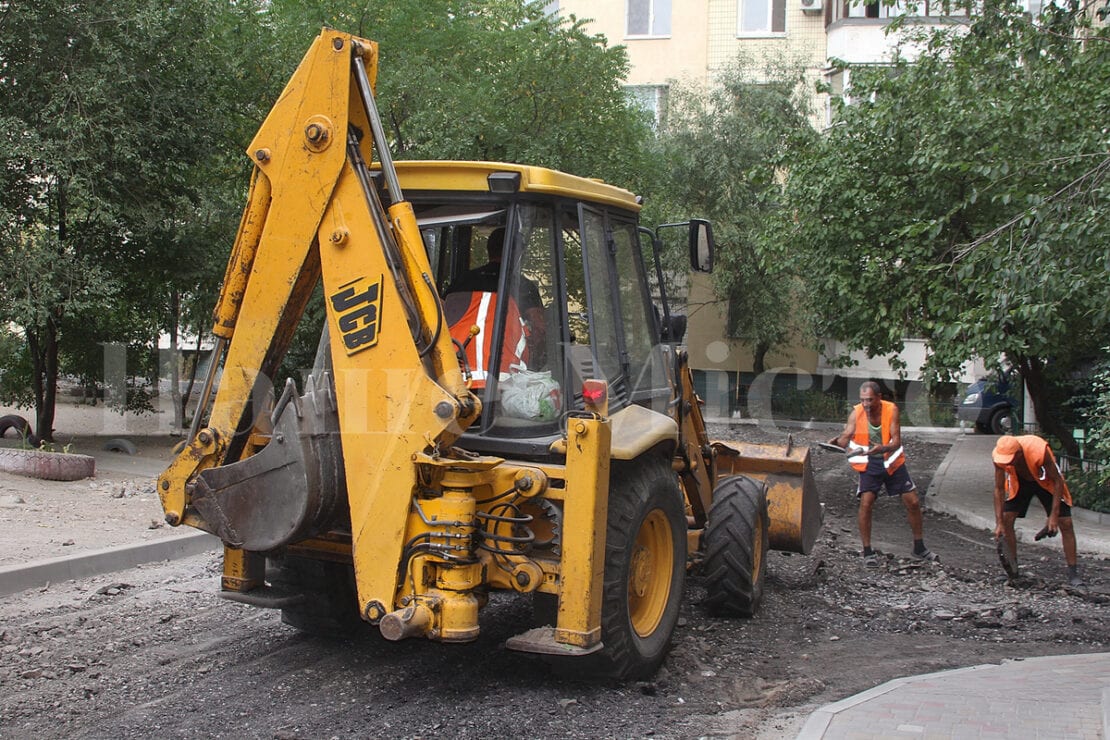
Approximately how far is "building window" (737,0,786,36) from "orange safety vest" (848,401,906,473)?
20055 millimetres

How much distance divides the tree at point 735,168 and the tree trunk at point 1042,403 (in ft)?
30.4

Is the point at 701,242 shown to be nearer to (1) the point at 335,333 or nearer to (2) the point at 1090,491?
(1) the point at 335,333

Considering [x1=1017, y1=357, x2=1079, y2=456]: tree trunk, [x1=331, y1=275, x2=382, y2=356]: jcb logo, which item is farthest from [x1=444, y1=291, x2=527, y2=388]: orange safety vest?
[x1=1017, y1=357, x2=1079, y2=456]: tree trunk

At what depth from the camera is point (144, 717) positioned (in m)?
4.93

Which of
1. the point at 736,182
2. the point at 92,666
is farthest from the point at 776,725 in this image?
the point at 736,182

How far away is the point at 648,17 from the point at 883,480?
21156 millimetres

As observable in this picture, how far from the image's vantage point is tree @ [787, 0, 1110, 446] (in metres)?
10.9

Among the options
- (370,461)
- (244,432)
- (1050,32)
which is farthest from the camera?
(1050,32)

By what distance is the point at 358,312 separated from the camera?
5.07 metres

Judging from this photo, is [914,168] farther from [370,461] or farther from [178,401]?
[178,401]

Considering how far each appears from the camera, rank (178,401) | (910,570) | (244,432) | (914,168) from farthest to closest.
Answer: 1. (178,401)
2. (914,168)
3. (910,570)
4. (244,432)

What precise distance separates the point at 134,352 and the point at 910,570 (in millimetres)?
13140

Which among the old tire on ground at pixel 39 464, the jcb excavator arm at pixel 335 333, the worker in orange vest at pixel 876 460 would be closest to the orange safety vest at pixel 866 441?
the worker in orange vest at pixel 876 460

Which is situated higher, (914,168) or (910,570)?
(914,168)
